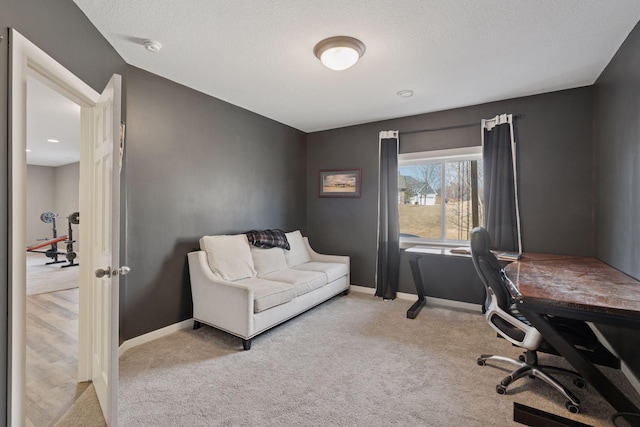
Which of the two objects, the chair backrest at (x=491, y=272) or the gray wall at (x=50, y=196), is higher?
the gray wall at (x=50, y=196)

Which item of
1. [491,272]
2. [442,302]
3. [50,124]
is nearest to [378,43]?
[491,272]

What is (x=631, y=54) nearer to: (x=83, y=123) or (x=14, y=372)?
(x=83, y=123)

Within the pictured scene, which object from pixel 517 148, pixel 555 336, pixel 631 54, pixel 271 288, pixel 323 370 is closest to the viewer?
pixel 555 336

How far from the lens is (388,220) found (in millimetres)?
4195

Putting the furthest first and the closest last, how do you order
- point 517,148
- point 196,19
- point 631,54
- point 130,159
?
point 517,148, point 130,159, point 631,54, point 196,19

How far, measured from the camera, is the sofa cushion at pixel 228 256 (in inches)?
120

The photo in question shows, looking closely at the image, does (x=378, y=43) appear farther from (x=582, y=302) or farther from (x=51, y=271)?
(x=51, y=271)

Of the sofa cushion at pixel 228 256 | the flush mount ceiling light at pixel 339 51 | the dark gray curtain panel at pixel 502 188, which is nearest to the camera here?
the flush mount ceiling light at pixel 339 51

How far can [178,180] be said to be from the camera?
3.06m

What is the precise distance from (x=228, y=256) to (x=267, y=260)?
0.56 meters

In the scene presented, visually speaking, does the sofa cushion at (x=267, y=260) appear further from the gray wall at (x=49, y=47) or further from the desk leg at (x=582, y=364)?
the desk leg at (x=582, y=364)

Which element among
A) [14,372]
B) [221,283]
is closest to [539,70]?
[221,283]

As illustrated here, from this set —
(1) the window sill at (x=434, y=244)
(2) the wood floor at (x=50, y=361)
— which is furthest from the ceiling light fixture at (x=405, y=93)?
(2) the wood floor at (x=50, y=361)

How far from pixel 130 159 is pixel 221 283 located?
1343 mm
